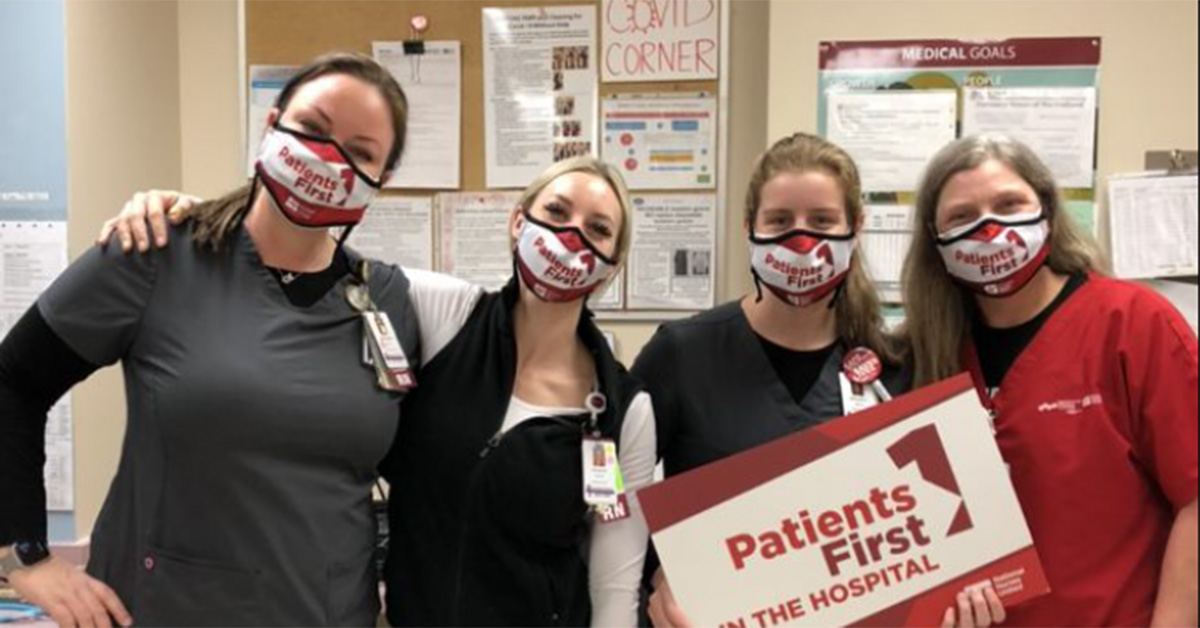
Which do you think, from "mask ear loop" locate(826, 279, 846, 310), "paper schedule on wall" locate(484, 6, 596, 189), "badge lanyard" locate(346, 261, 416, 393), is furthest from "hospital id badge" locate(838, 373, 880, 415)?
"paper schedule on wall" locate(484, 6, 596, 189)

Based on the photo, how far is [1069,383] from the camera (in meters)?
1.34

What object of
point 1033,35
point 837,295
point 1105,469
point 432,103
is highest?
point 1033,35

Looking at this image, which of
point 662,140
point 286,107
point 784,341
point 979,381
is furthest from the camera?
point 662,140

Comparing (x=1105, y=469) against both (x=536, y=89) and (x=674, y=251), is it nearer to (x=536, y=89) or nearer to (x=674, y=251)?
(x=674, y=251)

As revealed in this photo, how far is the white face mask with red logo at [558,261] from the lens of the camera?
143 cm

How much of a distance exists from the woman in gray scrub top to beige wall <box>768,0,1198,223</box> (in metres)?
1.39

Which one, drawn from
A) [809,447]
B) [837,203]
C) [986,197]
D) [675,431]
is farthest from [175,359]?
[986,197]

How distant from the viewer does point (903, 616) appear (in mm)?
1265

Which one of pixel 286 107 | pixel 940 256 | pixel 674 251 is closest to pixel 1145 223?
pixel 940 256

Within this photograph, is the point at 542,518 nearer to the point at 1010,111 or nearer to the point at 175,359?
the point at 175,359

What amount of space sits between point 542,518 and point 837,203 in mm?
715

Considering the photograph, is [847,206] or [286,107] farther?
[847,206]

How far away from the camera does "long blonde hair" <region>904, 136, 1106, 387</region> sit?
56.6 inches

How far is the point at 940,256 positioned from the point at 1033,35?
120 centimetres
